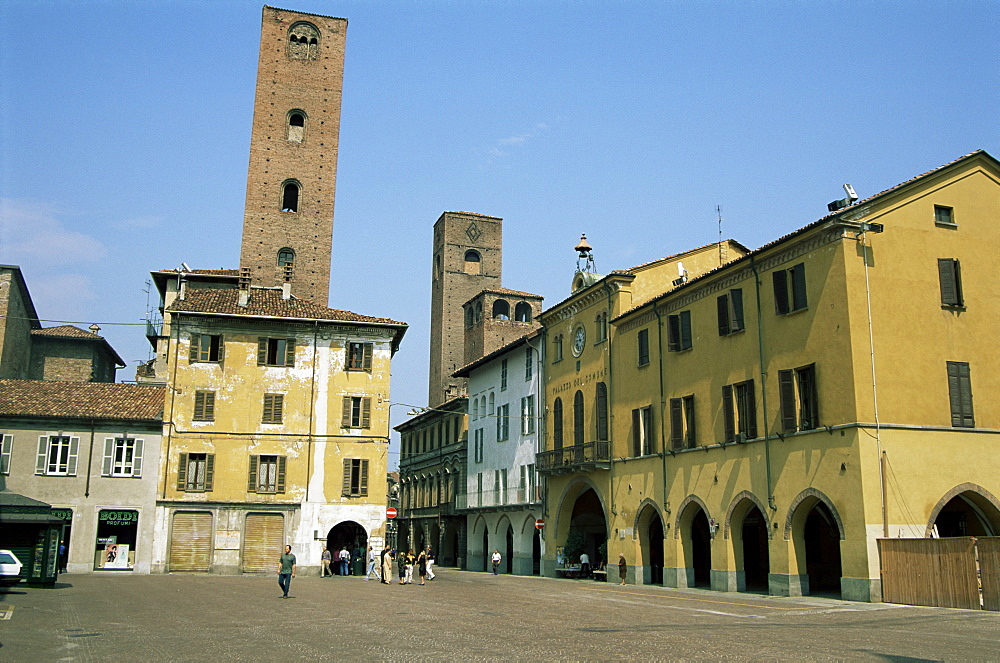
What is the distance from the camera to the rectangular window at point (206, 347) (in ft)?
142

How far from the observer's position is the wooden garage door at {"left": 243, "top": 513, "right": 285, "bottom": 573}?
1640 inches

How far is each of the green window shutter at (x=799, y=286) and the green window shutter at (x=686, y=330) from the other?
5.68 metres

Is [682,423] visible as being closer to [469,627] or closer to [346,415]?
[469,627]

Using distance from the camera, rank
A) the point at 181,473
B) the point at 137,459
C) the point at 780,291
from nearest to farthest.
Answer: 1. the point at 780,291
2. the point at 137,459
3. the point at 181,473

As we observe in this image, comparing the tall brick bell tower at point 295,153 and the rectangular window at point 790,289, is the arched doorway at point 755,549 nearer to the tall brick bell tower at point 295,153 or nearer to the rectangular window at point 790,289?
the rectangular window at point 790,289

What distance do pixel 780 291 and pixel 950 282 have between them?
4915 mm

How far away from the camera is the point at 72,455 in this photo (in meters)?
40.7

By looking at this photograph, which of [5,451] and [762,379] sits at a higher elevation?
[762,379]

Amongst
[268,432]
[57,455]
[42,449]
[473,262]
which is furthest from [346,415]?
[473,262]

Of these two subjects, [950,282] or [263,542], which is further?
[263,542]

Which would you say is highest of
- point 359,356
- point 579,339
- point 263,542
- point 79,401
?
point 579,339

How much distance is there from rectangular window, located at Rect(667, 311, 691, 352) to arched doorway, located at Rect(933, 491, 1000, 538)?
396 inches

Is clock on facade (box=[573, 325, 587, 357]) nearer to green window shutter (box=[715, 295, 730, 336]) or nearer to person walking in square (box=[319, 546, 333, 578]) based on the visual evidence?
green window shutter (box=[715, 295, 730, 336])

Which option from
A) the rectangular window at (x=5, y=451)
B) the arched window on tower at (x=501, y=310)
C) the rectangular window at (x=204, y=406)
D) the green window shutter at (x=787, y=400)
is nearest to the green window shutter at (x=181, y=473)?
the rectangular window at (x=204, y=406)
